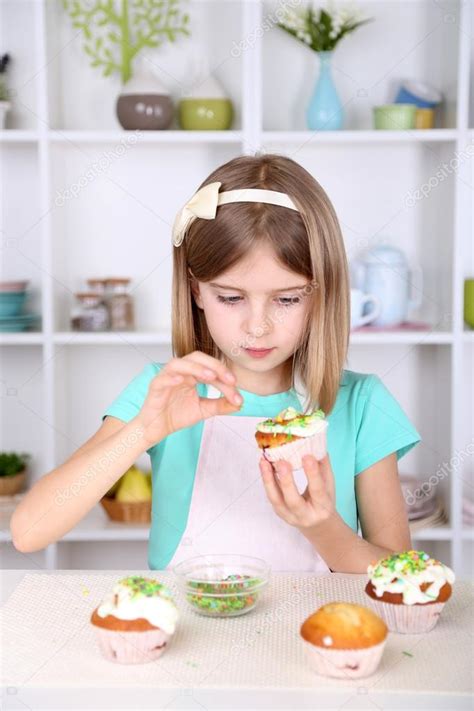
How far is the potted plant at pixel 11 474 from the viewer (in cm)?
270

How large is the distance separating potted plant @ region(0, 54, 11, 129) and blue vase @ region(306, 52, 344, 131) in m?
0.88

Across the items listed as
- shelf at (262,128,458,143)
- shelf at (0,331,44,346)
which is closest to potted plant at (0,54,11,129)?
shelf at (0,331,44,346)

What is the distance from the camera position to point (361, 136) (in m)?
2.57

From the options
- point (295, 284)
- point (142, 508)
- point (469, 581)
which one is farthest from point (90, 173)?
point (469, 581)

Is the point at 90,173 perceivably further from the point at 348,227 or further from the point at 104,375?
the point at 348,227

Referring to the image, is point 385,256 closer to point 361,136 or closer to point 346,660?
point 361,136

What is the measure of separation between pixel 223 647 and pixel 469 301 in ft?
5.98

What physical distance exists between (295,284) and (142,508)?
4.73 ft

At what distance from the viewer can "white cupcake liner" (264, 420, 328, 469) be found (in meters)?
1.31

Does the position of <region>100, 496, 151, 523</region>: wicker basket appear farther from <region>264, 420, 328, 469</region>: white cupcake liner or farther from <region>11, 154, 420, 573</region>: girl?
<region>264, 420, 328, 469</region>: white cupcake liner

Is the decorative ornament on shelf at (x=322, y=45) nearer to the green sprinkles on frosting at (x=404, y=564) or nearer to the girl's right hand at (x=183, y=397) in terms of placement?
the girl's right hand at (x=183, y=397)

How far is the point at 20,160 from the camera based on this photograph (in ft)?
9.17

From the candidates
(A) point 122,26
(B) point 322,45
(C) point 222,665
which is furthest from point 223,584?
(A) point 122,26

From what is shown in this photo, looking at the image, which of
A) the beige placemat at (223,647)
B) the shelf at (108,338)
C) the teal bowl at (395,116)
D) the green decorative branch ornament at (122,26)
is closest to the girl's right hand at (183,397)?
the beige placemat at (223,647)
